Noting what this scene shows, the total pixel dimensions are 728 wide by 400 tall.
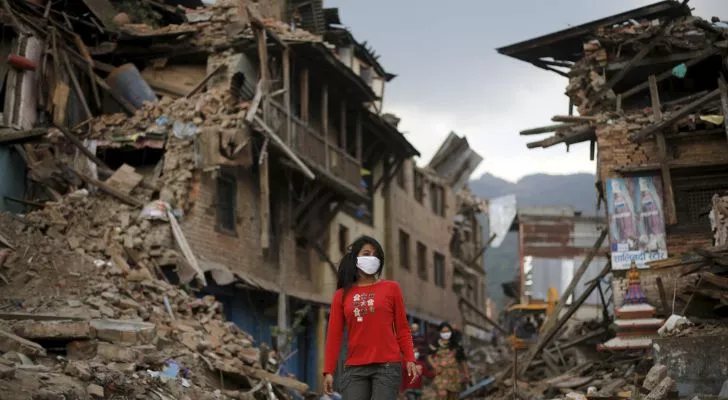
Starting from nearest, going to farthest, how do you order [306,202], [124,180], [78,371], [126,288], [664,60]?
1. [78,371]
2. [126,288]
3. [124,180]
4. [664,60]
5. [306,202]

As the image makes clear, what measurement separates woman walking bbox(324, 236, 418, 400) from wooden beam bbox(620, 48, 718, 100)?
12.3m

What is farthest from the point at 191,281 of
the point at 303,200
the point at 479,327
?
the point at 479,327

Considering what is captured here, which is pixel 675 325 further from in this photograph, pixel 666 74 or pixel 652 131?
pixel 666 74

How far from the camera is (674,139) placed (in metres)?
17.5

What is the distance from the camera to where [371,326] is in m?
6.64

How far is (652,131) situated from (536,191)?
5637 inches

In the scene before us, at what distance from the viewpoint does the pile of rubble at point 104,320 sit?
9.31m

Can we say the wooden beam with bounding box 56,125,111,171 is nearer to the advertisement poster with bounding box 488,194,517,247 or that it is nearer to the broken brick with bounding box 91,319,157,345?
the broken brick with bounding box 91,319,157,345

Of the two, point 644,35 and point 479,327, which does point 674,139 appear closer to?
point 644,35

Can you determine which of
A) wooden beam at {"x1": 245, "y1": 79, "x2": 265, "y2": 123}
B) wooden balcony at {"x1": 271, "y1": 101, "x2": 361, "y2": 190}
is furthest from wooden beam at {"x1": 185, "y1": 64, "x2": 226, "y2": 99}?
wooden balcony at {"x1": 271, "y1": 101, "x2": 361, "y2": 190}

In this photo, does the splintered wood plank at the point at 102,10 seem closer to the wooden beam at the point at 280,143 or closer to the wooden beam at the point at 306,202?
the wooden beam at the point at 280,143

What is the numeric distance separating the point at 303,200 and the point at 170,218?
613 centimetres

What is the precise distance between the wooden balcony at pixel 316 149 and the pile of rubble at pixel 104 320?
179 inches

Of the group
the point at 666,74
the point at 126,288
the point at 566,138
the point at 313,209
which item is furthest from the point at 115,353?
the point at 313,209
